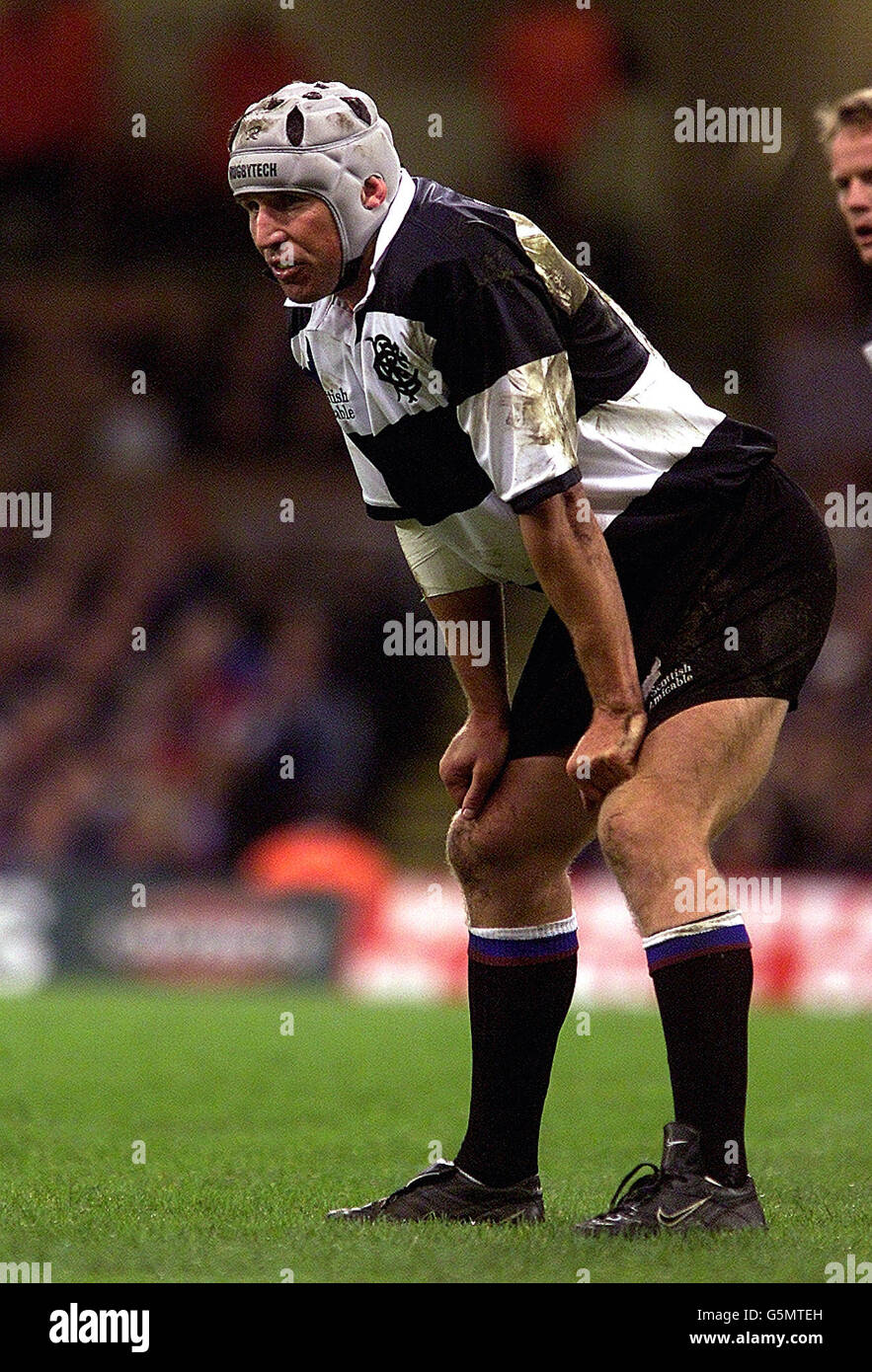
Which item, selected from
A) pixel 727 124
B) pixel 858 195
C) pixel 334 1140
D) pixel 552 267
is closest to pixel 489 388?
pixel 552 267

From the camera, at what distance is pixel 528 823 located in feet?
14.4

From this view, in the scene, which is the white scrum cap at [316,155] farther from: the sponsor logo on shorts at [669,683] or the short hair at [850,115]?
the short hair at [850,115]

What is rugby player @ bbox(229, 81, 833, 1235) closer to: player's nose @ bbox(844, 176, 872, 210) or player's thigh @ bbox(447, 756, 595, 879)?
player's thigh @ bbox(447, 756, 595, 879)

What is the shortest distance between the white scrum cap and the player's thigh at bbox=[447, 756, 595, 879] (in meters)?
1.14

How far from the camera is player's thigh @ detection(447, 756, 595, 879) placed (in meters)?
4.38

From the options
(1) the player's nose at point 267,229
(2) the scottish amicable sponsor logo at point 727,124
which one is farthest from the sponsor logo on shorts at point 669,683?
(2) the scottish amicable sponsor logo at point 727,124

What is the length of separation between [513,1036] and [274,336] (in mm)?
12607

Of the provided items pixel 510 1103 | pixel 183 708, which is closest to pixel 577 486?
pixel 510 1103

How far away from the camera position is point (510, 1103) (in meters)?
4.39

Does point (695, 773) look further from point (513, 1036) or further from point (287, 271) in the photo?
point (287, 271)

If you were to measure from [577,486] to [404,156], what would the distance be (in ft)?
42.3

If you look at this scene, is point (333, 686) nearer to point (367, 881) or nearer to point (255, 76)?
point (367, 881)

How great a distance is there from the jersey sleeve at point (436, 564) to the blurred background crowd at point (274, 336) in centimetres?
1001

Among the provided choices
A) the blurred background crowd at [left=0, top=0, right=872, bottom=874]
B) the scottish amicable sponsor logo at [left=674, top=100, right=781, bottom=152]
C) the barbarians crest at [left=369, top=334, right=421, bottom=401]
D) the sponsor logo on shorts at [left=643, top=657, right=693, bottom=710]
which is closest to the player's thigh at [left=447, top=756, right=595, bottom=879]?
the sponsor logo on shorts at [left=643, top=657, right=693, bottom=710]
